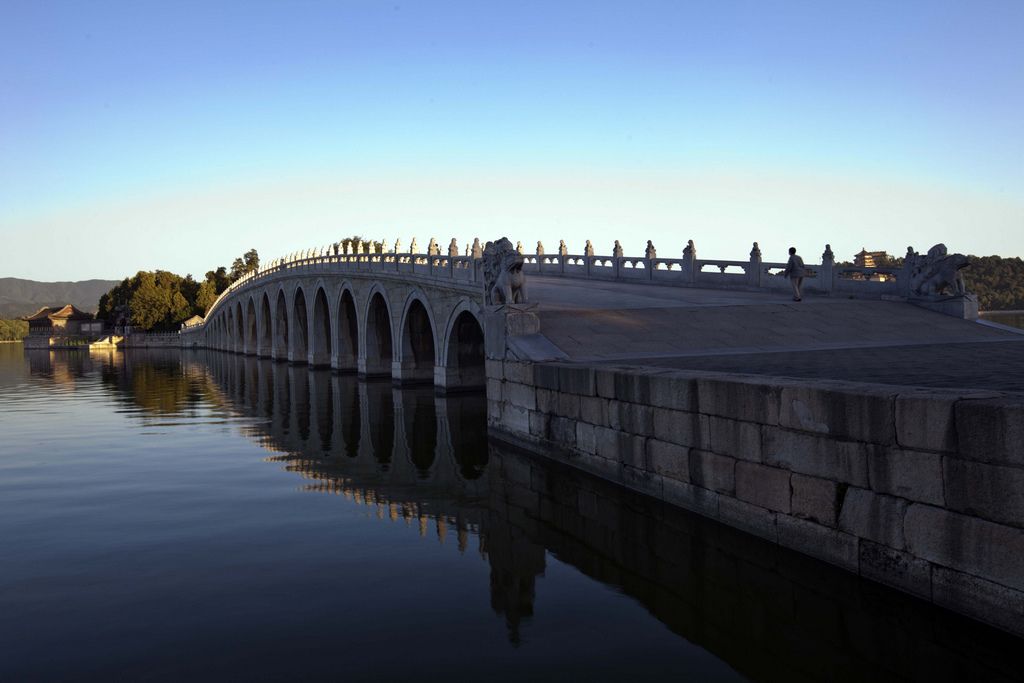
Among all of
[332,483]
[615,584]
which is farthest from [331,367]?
[615,584]

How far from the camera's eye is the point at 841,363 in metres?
13.1

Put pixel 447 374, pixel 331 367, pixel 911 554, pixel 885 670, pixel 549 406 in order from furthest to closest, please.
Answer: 1. pixel 331 367
2. pixel 447 374
3. pixel 549 406
4. pixel 911 554
5. pixel 885 670

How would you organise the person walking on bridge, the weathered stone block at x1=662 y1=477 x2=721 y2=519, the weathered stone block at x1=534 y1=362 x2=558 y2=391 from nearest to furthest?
the weathered stone block at x1=662 y1=477 x2=721 y2=519 < the weathered stone block at x1=534 y1=362 x2=558 y2=391 < the person walking on bridge

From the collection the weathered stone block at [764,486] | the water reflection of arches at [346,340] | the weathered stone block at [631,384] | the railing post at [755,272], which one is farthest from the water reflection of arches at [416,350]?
the weathered stone block at [764,486]

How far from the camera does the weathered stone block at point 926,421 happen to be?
6.69 metres

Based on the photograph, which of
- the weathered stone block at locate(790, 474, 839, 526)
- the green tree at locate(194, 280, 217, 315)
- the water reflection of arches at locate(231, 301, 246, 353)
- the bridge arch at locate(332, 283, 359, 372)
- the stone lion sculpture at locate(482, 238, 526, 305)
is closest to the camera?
the weathered stone block at locate(790, 474, 839, 526)

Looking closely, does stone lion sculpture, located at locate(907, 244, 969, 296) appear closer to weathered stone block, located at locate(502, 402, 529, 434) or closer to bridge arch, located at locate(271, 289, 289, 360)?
weathered stone block, located at locate(502, 402, 529, 434)

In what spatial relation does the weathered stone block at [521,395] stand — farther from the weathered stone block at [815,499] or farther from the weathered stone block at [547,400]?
the weathered stone block at [815,499]

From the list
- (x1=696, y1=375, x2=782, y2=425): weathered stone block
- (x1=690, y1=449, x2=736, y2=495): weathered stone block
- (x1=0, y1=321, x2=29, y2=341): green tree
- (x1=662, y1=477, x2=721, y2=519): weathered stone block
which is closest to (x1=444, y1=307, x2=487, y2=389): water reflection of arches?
(x1=662, y1=477, x2=721, y2=519): weathered stone block

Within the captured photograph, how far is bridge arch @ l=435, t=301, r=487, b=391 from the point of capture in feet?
86.4

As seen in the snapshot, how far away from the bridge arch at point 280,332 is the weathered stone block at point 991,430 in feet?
160

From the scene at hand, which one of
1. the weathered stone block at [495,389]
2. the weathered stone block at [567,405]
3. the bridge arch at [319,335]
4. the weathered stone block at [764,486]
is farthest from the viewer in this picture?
the bridge arch at [319,335]

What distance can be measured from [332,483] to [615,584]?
6.75 meters

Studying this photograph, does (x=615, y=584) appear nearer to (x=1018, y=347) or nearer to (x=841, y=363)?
(x=841, y=363)
